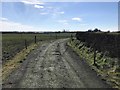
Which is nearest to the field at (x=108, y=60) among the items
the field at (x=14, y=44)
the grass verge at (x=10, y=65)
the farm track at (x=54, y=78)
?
the farm track at (x=54, y=78)

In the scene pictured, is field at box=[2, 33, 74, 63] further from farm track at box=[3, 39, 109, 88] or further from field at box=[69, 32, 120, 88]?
farm track at box=[3, 39, 109, 88]

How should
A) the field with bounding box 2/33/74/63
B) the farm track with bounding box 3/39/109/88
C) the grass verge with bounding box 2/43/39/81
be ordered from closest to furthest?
the farm track with bounding box 3/39/109/88
the grass verge with bounding box 2/43/39/81
the field with bounding box 2/33/74/63

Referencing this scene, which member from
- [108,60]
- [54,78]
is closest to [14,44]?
[108,60]

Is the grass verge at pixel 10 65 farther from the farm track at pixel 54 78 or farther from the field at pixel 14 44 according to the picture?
the field at pixel 14 44

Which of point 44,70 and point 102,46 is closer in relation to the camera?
point 44,70

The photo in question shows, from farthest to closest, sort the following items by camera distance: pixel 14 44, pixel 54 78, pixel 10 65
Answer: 1. pixel 14 44
2. pixel 10 65
3. pixel 54 78

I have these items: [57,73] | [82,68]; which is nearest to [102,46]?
[82,68]

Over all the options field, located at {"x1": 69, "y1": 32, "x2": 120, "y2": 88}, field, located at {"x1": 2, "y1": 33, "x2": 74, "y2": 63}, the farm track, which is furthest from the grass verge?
field, located at {"x1": 69, "y1": 32, "x2": 120, "y2": 88}

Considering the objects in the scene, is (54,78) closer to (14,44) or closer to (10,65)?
(10,65)

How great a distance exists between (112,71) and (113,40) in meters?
11.2

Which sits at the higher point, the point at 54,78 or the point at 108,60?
the point at 108,60

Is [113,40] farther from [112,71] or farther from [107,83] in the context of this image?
[107,83]

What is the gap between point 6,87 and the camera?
41.3 feet

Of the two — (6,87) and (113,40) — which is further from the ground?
(113,40)
